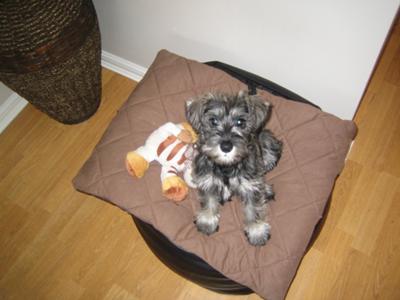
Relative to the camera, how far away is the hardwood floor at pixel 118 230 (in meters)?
2.93

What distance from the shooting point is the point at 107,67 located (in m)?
4.07

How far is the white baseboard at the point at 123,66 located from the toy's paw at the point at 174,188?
1780 mm

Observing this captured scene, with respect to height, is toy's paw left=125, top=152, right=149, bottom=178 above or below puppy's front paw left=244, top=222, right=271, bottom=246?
above

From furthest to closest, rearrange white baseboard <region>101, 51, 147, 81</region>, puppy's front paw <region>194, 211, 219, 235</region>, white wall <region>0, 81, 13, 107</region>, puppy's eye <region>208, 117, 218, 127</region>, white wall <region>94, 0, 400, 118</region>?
white baseboard <region>101, 51, 147, 81</region>
white wall <region>0, 81, 13, 107</region>
puppy's front paw <region>194, 211, 219, 235</region>
white wall <region>94, 0, 400, 118</region>
puppy's eye <region>208, 117, 218, 127</region>

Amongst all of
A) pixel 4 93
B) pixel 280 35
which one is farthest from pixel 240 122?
pixel 4 93

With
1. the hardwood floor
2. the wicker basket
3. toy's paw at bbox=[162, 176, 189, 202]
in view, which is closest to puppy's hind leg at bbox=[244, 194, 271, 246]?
toy's paw at bbox=[162, 176, 189, 202]

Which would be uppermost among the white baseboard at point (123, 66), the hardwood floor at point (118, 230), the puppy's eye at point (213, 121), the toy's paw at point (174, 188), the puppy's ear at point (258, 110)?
the puppy's ear at point (258, 110)

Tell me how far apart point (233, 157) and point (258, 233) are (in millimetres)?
667

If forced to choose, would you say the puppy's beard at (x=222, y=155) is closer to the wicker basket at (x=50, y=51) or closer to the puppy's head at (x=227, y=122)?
the puppy's head at (x=227, y=122)

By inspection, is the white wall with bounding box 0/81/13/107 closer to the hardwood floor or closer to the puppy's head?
the hardwood floor

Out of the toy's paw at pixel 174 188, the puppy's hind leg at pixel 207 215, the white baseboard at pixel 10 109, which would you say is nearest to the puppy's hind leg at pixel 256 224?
the puppy's hind leg at pixel 207 215

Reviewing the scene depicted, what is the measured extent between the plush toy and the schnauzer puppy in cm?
16

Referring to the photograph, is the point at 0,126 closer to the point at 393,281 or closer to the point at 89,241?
the point at 89,241

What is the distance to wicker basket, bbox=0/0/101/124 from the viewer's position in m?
2.43
